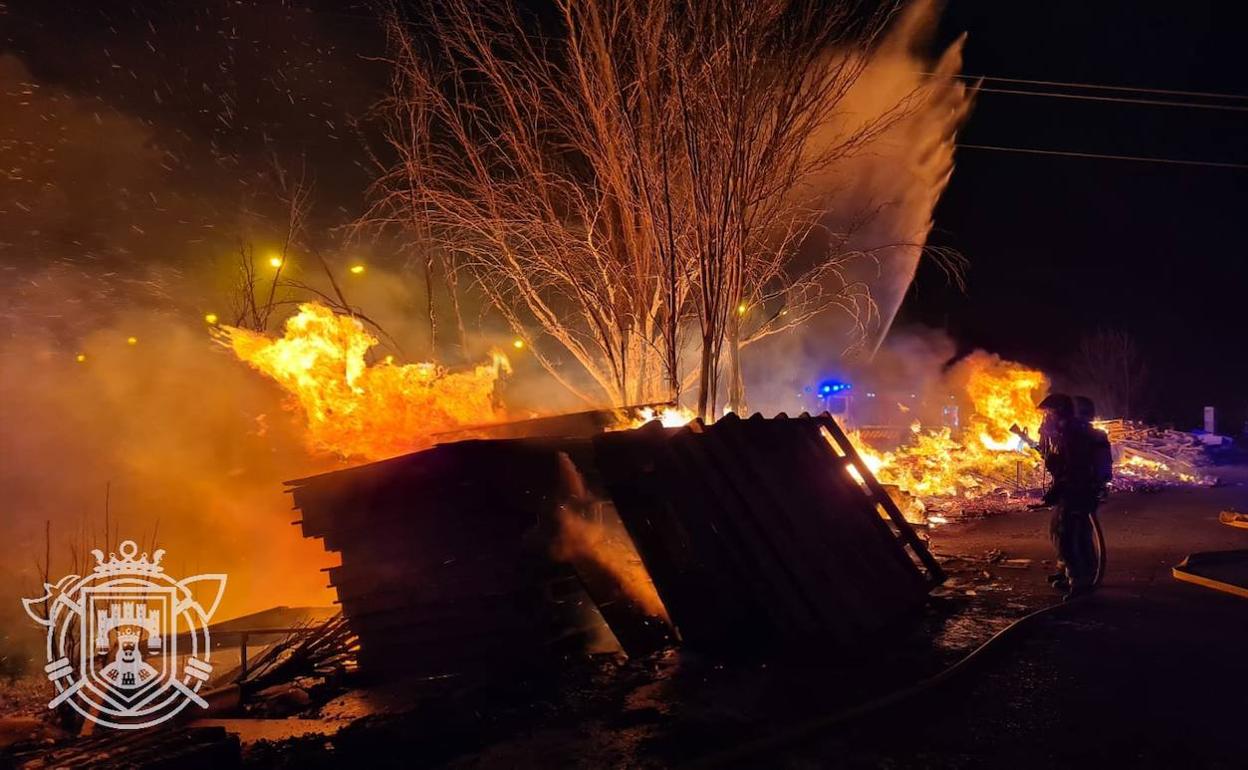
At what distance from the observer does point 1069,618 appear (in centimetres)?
577

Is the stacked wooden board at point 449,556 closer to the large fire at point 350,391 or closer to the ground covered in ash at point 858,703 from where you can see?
the ground covered in ash at point 858,703

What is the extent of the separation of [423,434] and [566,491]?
324cm

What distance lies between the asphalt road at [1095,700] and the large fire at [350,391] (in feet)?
19.2

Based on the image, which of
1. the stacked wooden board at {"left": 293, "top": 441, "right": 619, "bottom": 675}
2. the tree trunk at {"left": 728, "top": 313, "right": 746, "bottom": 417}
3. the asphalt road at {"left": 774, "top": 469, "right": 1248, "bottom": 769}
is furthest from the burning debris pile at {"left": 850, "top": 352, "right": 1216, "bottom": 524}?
the stacked wooden board at {"left": 293, "top": 441, "right": 619, "bottom": 675}

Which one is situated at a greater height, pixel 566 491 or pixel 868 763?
pixel 566 491

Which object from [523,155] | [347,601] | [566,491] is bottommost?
[347,601]

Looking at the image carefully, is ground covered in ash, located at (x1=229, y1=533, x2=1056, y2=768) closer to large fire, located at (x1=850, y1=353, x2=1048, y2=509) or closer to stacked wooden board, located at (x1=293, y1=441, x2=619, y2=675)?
stacked wooden board, located at (x1=293, y1=441, x2=619, y2=675)

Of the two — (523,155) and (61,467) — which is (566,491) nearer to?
(523,155)

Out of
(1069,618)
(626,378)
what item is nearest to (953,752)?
(1069,618)

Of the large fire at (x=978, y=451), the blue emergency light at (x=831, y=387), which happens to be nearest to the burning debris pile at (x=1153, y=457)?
the large fire at (x=978, y=451)

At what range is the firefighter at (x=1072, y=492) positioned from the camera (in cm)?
666

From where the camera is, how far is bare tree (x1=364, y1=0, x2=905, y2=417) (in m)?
8.20

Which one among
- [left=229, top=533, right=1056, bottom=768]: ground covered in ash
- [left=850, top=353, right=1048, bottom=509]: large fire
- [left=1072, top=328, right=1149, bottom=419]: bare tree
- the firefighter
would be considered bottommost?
[left=229, top=533, right=1056, bottom=768]: ground covered in ash

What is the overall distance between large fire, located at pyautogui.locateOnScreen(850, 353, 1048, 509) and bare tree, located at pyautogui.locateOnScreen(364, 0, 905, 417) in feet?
19.1
